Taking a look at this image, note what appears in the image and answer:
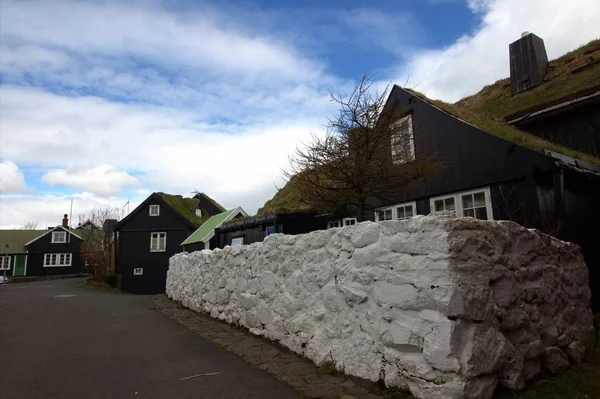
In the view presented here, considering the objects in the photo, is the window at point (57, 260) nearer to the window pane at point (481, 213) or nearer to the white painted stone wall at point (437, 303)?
the window pane at point (481, 213)

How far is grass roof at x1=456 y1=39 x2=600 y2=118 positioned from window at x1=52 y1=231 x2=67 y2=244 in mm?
50775

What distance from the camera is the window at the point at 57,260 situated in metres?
49.6

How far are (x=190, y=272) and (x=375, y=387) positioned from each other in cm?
715

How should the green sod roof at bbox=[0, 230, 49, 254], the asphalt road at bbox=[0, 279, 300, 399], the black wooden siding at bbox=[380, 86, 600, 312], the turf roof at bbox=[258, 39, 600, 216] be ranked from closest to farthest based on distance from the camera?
the asphalt road at bbox=[0, 279, 300, 399], the black wooden siding at bbox=[380, 86, 600, 312], the turf roof at bbox=[258, 39, 600, 216], the green sod roof at bbox=[0, 230, 49, 254]

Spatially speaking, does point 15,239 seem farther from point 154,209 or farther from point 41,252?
point 154,209

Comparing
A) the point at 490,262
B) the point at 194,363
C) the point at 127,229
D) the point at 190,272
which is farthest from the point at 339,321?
the point at 127,229

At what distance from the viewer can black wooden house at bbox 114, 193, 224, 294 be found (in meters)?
31.8

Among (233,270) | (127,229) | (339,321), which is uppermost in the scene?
(127,229)

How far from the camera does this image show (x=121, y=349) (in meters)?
6.11

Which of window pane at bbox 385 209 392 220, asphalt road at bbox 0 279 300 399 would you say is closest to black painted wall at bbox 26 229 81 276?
asphalt road at bbox 0 279 300 399

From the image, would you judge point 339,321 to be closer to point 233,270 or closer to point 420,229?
point 420,229

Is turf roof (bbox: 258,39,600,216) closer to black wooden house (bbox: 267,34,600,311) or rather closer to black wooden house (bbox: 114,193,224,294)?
black wooden house (bbox: 267,34,600,311)

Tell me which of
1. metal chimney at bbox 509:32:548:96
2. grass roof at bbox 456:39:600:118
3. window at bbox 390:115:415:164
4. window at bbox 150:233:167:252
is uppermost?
metal chimney at bbox 509:32:548:96

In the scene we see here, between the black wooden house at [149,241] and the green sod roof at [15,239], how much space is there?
77.6 ft
